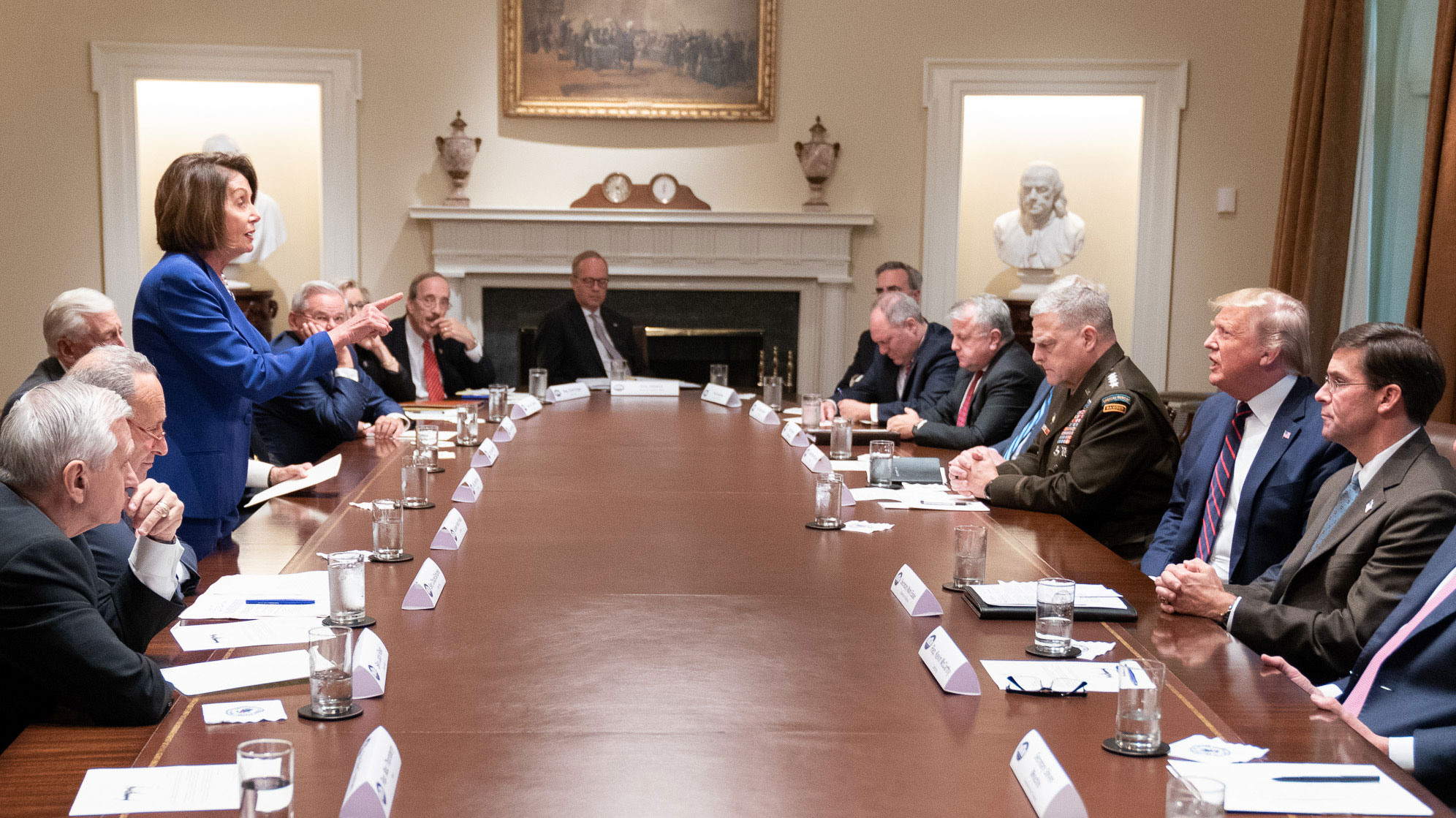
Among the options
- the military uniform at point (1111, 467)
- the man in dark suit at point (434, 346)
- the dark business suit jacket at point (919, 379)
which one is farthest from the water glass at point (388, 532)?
the man in dark suit at point (434, 346)

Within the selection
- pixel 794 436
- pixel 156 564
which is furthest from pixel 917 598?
pixel 794 436

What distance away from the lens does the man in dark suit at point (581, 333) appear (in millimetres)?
7219

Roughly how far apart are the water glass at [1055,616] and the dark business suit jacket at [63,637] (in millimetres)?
1333

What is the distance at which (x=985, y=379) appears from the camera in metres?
4.95

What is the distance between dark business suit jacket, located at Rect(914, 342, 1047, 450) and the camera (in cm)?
478

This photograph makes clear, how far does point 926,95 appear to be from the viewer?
8.26 metres

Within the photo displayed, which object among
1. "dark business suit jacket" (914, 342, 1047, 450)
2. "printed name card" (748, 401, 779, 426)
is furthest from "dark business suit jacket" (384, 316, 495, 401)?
"dark business suit jacket" (914, 342, 1047, 450)

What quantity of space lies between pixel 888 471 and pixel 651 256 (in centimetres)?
488

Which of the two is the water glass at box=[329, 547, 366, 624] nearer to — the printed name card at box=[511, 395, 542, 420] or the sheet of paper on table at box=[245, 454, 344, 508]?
the sheet of paper on table at box=[245, 454, 344, 508]

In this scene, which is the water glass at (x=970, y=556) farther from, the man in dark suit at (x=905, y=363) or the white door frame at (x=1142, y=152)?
the white door frame at (x=1142, y=152)

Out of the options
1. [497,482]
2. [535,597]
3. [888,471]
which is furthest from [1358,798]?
[497,482]

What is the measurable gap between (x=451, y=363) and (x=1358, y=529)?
4.99 meters

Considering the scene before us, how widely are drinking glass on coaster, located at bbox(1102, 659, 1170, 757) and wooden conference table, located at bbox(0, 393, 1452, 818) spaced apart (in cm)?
3

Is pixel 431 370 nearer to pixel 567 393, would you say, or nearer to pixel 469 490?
pixel 567 393
